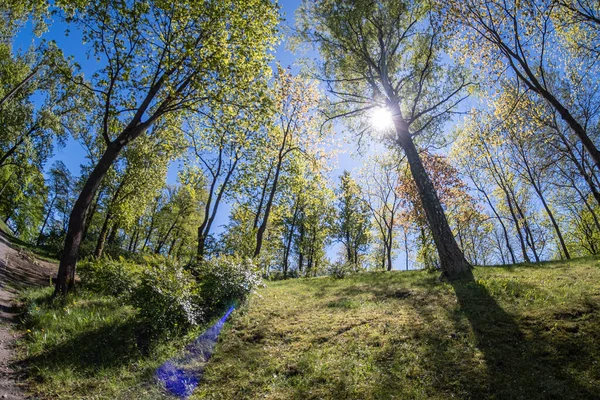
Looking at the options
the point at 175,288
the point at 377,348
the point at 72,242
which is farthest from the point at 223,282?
the point at 72,242

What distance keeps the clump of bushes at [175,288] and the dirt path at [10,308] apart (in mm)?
2202

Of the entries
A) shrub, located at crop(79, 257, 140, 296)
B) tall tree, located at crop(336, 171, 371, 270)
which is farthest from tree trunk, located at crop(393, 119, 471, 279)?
tall tree, located at crop(336, 171, 371, 270)

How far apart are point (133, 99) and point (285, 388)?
37.3 ft

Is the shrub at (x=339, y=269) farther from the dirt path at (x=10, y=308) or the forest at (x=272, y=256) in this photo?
the dirt path at (x=10, y=308)

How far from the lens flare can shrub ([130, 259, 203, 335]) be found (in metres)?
0.59

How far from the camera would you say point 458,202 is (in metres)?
25.2

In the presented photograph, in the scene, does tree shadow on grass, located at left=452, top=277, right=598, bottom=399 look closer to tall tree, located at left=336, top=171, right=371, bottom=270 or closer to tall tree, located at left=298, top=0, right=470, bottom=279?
tall tree, located at left=298, top=0, right=470, bottom=279

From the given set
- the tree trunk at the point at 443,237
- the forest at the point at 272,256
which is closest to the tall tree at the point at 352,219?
the forest at the point at 272,256

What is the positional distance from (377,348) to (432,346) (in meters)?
0.97

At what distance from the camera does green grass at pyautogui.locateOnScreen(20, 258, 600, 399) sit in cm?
419

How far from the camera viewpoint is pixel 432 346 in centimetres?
519

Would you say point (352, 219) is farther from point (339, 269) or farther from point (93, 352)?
point (93, 352)

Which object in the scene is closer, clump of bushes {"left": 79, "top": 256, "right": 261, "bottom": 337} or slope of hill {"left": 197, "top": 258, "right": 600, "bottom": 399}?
slope of hill {"left": 197, "top": 258, "right": 600, "bottom": 399}

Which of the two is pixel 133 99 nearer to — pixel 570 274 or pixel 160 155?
pixel 160 155
